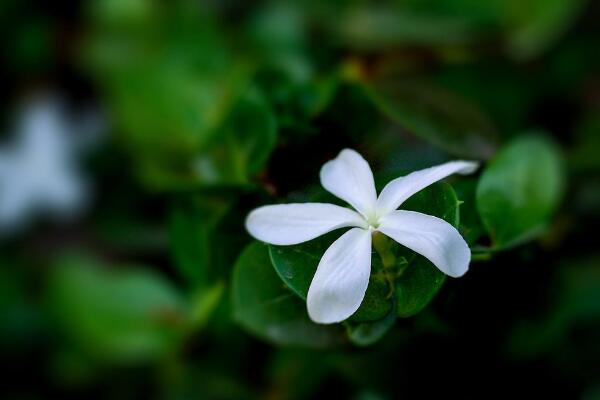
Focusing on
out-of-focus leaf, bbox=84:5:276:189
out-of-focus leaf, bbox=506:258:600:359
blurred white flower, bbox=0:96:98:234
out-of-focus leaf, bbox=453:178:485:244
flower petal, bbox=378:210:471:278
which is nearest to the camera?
flower petal, bbox=378:210:471:278

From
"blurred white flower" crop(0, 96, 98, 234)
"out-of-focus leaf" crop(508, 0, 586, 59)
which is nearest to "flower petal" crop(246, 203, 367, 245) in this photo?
"out-of-focus leaf" crop(508, 0, 586, 59)

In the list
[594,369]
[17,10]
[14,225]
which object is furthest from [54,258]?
[594,369]

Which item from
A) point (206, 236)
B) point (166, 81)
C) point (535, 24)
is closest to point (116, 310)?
point (166, 81)

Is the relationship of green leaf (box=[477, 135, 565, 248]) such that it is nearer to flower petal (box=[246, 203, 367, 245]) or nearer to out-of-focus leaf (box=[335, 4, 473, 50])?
flower petal (box=[246, 203, 367, 245])

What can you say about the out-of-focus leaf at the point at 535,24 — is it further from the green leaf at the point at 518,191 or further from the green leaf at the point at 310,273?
the green leaf at the point at 310,273

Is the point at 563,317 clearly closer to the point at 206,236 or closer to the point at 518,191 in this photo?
the point at 518,191

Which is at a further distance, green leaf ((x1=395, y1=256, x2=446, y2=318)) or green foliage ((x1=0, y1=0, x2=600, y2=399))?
green foliage ((x1=0, y1=0, x2=600, y2=399))

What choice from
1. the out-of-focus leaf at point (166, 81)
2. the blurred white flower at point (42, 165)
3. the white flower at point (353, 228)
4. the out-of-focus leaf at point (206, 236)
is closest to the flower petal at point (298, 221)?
the white flower at point (353, 228)
